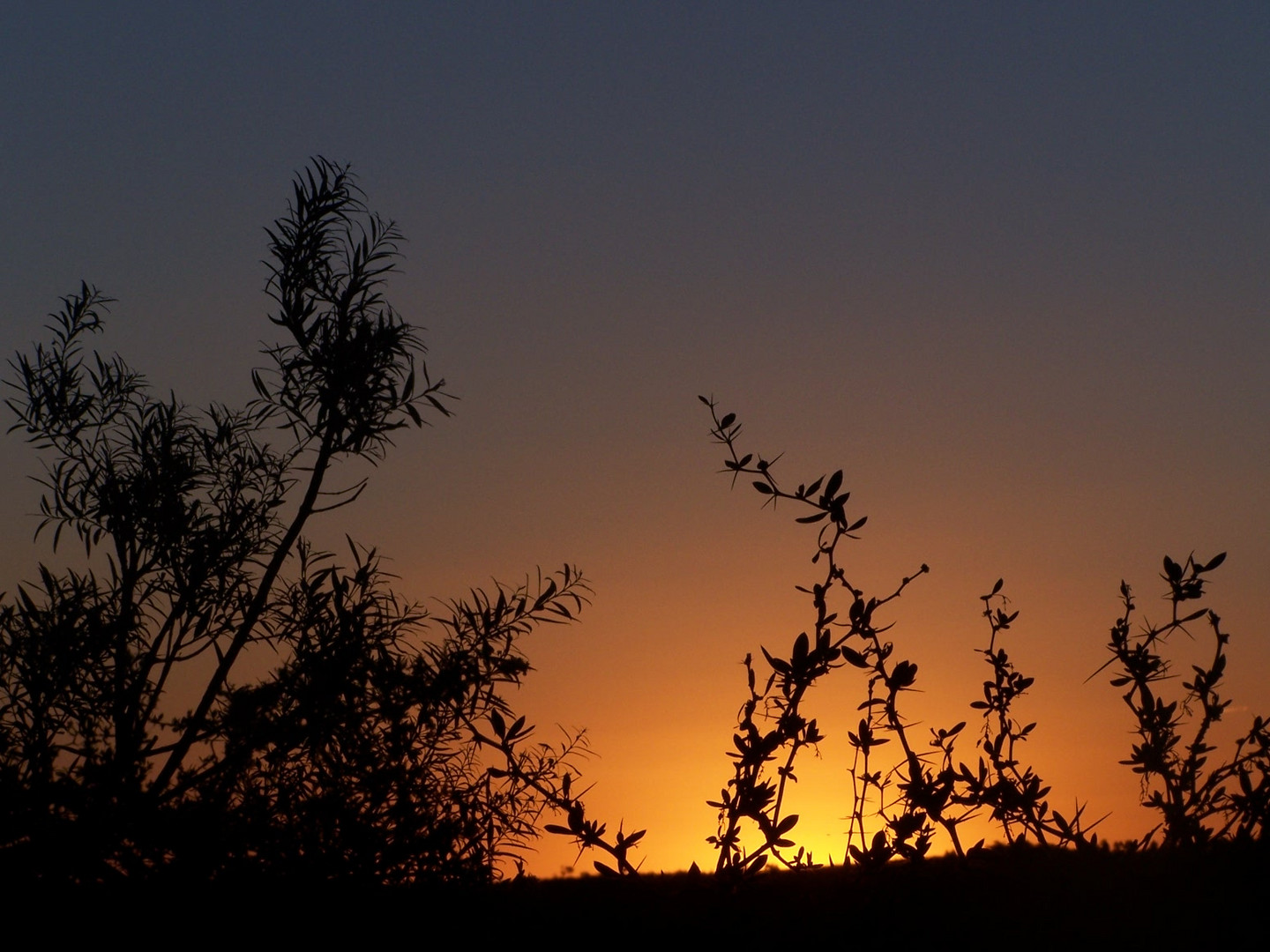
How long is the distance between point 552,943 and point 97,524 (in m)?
4.30

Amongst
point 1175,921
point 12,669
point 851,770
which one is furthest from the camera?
point 12,669

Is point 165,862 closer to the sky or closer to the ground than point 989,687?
closer to the ground

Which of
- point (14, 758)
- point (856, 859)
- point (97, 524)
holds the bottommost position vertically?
point (856, 859)

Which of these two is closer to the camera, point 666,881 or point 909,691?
point 909,691

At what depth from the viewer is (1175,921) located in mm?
3102

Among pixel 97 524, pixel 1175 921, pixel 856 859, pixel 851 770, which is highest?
pixel 97 524

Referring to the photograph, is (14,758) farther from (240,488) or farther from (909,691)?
(909,691)

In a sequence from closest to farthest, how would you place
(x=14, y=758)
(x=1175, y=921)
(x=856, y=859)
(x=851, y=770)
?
(x=1175, y=921)
(x=856, y=859)
(x=851, y=770)
(x=14, y=758)

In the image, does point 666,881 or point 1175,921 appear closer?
point 1175,921

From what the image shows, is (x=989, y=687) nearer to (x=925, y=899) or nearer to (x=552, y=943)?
(x=925, y=899)

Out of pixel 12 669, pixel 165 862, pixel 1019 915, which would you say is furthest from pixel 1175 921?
pixel 12 669

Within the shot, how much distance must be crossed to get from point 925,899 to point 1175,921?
725 mm

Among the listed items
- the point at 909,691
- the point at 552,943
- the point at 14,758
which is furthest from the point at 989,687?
the point at 14,758

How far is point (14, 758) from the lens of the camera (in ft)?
17.1
